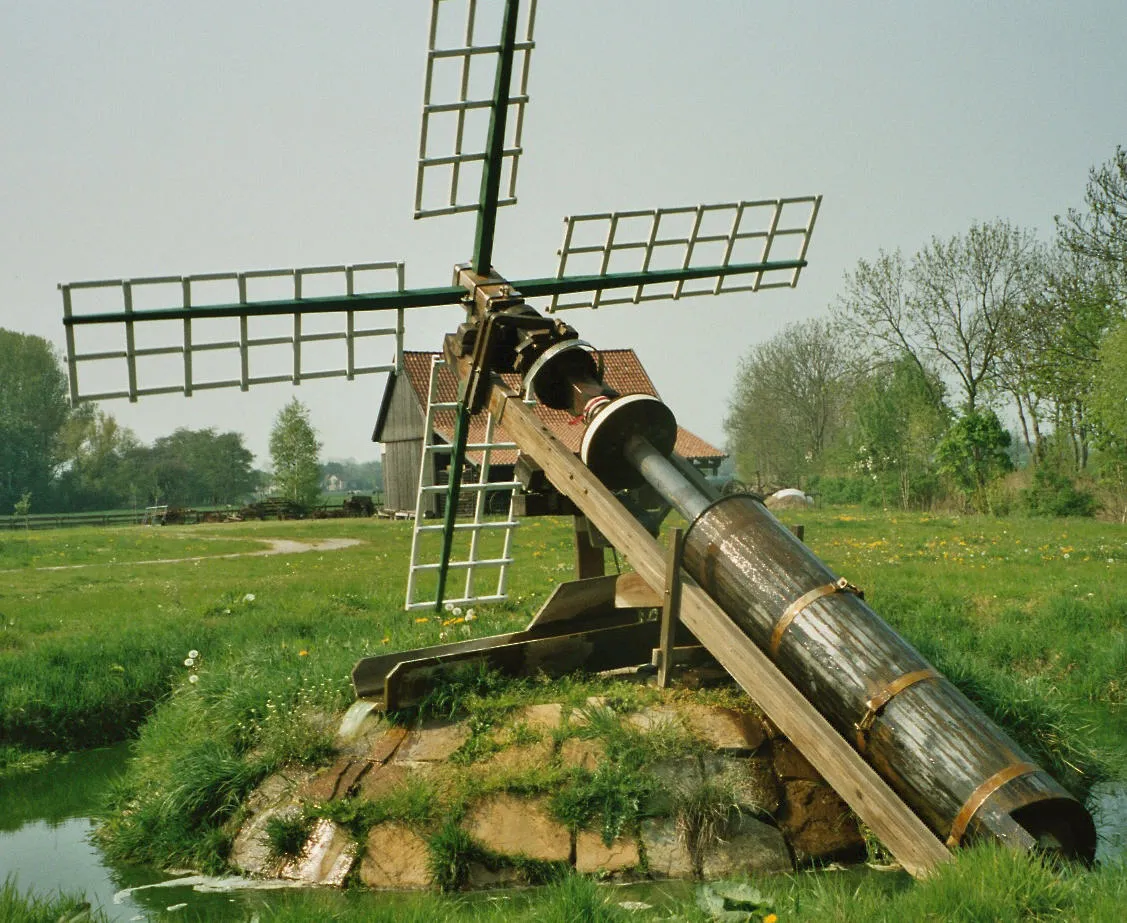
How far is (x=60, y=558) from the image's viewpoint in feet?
80.9

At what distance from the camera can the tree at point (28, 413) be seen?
203 ft

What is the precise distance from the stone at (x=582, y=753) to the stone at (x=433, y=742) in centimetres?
76

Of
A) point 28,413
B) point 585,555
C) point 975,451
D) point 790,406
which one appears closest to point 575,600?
point 585,555

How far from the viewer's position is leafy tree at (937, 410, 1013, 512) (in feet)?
119

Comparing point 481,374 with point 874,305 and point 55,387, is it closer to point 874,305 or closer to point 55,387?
point 874,305

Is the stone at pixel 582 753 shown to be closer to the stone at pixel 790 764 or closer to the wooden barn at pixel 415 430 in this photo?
the stone at pixel 790 764

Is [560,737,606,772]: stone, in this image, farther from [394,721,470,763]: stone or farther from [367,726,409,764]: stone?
[367,726,409,764]: stone

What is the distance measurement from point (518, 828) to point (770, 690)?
Answer: 72.9 inches

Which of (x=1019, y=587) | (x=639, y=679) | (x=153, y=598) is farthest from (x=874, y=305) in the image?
(x=639, y=679)

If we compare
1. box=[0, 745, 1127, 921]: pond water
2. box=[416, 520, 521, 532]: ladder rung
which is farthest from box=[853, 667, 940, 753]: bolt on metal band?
Answer: box=[416, 520, 521, 532]: ladder rung

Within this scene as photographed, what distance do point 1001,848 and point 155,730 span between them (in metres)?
7.09

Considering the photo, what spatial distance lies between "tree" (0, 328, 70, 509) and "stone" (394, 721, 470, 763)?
202 ft

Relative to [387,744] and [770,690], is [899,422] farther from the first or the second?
[770,690]

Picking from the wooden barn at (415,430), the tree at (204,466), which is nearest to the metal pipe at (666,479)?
the wooden barn at (415,430)
